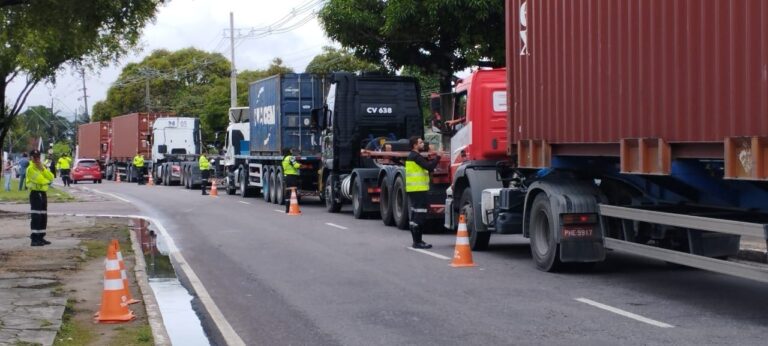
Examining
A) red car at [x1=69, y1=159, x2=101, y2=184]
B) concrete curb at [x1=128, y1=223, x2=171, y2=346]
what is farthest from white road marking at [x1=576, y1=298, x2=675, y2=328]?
red car at [x1=69, y1=159, x2=101, y2=184]

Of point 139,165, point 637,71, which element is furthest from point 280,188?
point 139,165

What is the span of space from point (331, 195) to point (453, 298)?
50.3 ft

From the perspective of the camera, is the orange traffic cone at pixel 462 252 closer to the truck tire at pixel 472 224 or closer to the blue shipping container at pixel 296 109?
the truck tire at pixel 472 224

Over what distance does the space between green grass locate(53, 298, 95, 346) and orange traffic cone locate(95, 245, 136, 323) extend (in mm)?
233

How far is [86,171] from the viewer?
5819 centimetres

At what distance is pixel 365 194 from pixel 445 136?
576cm

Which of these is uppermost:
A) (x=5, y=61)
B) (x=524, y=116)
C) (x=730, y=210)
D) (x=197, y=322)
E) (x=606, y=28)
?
(x=5, y=61)

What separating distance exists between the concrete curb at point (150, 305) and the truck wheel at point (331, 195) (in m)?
10.3

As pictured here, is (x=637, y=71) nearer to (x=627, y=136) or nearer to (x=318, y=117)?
(x=627, y=136)

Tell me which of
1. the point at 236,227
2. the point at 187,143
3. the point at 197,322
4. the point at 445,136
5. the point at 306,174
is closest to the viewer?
the point at 197,322

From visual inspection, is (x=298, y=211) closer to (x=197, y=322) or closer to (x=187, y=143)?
(x=197, y=322)

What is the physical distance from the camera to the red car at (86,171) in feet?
190

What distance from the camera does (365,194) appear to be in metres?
23.2

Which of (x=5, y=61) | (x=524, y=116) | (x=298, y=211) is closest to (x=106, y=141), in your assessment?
(x=5, y=61)
